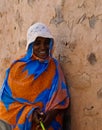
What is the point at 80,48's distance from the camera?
2.73 m

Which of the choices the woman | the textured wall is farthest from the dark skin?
the textured wall

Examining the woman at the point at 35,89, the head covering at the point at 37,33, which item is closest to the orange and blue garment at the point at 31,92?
the woman at the point at 35,89

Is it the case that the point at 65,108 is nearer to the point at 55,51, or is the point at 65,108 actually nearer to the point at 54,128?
the point at 54,128

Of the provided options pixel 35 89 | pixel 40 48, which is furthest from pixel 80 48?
pixel 35 89

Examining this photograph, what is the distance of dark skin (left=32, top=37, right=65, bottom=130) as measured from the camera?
2.70 metres

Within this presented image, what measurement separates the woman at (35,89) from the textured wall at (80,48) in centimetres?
11

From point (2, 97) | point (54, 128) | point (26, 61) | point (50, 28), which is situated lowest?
point (54, 128)

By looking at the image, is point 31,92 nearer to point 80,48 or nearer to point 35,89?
point 35,89

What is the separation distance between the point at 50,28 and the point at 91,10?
562 mm

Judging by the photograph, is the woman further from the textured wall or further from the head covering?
the textured wall

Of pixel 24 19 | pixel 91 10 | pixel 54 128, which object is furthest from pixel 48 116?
pixel 24 19

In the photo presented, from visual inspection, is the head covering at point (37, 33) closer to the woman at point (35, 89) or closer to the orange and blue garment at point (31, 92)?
the woman at point (35, 89)

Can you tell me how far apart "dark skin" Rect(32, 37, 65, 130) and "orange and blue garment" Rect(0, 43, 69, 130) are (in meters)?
0.03

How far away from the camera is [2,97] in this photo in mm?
2844
